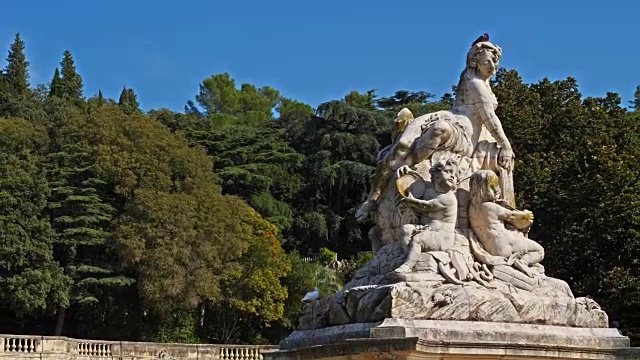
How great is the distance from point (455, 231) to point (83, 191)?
31.7 metres

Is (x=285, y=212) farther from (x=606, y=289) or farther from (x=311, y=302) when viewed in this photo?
(x=311, y=302)

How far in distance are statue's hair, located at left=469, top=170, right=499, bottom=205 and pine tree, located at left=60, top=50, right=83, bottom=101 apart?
58.3 meters

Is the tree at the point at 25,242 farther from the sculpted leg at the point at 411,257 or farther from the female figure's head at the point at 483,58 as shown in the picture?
the sculpted leg at the point at 411,257

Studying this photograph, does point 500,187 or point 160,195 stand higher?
point 160,195

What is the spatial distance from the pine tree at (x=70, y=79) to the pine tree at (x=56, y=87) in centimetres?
20

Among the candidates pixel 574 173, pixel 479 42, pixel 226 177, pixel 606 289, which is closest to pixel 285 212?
pixel 226 177

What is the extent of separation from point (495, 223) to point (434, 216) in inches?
29.0

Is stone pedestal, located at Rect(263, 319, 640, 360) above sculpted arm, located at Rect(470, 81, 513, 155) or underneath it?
underneath

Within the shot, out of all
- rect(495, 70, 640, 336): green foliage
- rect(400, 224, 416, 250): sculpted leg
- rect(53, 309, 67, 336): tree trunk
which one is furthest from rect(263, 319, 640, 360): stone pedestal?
rect(53, 309, 67, 336): tree trunk

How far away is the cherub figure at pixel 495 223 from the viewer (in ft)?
42.8

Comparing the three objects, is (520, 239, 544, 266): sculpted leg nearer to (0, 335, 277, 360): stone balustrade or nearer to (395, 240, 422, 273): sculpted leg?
(395, 240, 422, 273): sculpted leg

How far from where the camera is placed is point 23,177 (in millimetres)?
41938

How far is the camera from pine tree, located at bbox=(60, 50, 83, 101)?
236 ft

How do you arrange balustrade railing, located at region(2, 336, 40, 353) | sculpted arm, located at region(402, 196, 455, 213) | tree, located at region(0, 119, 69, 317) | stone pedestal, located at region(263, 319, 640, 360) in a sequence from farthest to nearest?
tree, located at region(0, 119, 69, 317)
balustrade railing, located at region(2, 336, 40, 353)
sculpted arm, located at region(402, 196, 455, 213)
stone pedestal, located at region(263, 319, 640, 360)
